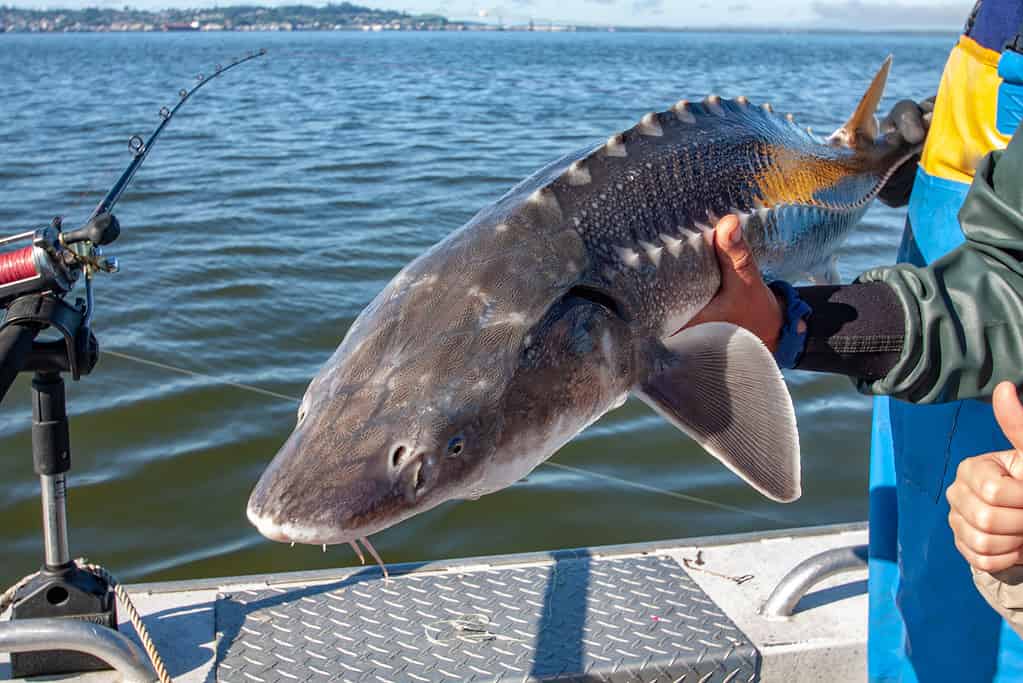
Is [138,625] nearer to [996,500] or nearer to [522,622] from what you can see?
[522,622]

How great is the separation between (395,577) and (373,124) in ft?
50.6

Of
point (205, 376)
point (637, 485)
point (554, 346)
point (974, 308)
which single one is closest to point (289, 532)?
point (554, 346)

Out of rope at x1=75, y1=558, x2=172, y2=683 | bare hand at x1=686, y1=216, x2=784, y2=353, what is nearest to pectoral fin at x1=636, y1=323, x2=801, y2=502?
bare hand at x1=686, y1=216, x2=784, y2=353

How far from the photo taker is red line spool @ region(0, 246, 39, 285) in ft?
7.49

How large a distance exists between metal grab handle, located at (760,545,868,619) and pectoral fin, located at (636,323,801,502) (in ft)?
4.11

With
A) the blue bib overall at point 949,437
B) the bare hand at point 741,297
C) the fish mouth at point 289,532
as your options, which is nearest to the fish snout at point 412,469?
the fish mouth at point 289,532

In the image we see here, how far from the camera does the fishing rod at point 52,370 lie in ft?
7.39

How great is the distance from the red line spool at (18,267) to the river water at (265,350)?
98.2 inches

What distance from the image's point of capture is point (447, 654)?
8.92ft

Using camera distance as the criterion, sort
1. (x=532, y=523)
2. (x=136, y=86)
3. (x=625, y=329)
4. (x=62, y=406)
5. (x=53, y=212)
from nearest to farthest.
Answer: (x=625, y=329)
(x=62, y=406)
(x=532, y=523)
(x=53, y=212)
(x=136, y=86)

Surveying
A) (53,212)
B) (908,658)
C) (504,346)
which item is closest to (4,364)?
(504,346)

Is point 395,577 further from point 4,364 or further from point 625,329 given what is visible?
point 625,329

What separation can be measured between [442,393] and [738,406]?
0.55 metres

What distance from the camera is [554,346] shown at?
1646 mm
